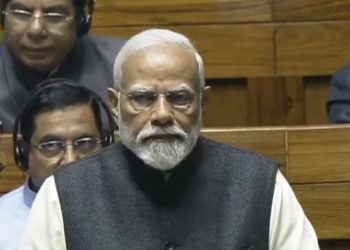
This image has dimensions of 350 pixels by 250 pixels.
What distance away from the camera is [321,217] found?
1.43m

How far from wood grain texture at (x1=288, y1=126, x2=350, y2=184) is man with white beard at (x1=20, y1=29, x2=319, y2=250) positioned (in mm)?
367

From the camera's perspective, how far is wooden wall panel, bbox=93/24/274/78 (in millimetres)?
1831

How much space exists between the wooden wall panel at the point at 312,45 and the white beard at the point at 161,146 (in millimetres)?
825

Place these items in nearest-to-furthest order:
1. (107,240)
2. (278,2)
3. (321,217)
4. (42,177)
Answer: (107,240) → (42,177) → (321,217) → (278,2)

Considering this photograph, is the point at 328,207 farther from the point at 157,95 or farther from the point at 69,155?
the point at 157,95

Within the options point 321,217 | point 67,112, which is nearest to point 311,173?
point 321,217

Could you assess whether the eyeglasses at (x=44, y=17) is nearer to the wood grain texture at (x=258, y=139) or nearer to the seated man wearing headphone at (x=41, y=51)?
the seated man wearing headphone at (x=41, y=51)

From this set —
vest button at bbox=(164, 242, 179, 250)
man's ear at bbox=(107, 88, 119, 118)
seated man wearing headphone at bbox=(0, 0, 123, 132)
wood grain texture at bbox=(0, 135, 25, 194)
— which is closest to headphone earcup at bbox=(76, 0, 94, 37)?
seated man wearing headphone at bbox=(0, 0, 123, 132)

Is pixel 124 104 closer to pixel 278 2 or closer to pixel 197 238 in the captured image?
pixel 197 238

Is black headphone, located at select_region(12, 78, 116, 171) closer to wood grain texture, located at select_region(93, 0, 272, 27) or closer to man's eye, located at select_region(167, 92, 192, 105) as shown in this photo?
man's eye, located at select_region(167, 92, 192, 105)

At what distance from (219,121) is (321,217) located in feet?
1.50

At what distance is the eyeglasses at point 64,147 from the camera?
48.8 inches

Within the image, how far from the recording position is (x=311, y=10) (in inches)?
71.9

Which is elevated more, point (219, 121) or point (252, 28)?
point (252, 28)
